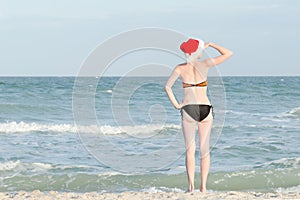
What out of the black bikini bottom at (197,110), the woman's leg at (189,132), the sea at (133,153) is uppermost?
the black bikini bottom at (197,110)

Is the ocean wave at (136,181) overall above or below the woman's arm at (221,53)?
below

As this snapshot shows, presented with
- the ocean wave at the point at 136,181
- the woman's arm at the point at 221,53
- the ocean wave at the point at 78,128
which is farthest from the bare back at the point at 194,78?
the ocean wave at the point at 78,128

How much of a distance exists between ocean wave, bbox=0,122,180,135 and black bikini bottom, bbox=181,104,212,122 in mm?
9598

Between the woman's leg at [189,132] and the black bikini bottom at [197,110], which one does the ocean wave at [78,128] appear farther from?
the black bikini bottom at [197,110]

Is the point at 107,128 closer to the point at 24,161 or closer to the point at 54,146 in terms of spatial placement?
the point at 54,146

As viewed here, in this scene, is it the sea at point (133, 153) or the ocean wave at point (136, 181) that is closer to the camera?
the ocean wave at point (136, 181)

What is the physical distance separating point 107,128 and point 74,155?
5426 millimetres

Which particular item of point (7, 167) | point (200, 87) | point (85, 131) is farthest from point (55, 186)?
point (85, 131)

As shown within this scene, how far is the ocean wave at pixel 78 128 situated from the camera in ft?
51.6

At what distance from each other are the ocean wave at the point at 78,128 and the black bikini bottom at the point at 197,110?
9.60 metres

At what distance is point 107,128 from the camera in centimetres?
1644

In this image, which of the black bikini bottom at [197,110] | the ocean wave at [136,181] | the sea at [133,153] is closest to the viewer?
the black bikini bottom at [197,110]

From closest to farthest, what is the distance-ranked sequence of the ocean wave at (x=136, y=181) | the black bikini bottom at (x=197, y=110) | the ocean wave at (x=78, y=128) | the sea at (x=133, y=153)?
the black bikini bottom at (x=197, y=110)
the ocean wave at (x=136, y=181)
the sea at (x=133, y=153)
the ocean wave at (x=78, y=128)

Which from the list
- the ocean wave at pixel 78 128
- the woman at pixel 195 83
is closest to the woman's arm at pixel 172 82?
the woman at pixel 195 83
